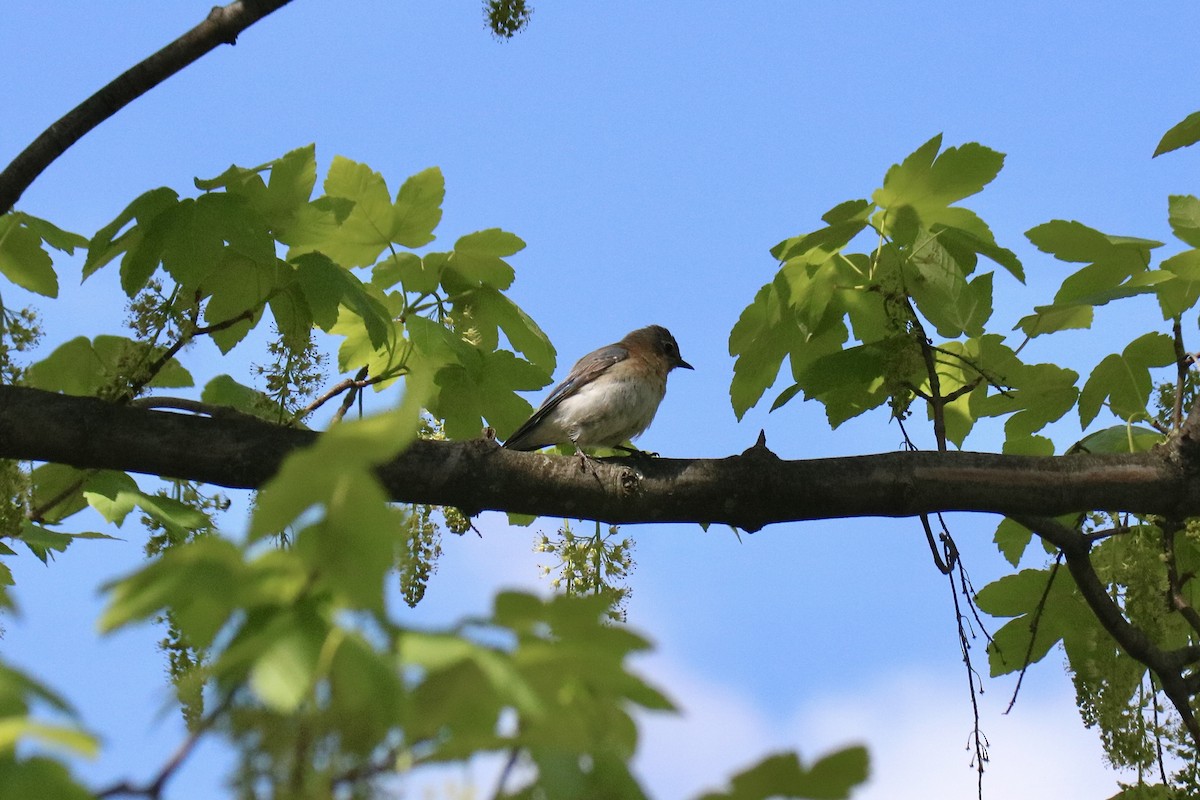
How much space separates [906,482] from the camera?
390cm

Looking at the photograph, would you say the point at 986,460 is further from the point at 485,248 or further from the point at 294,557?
the point at 294,557

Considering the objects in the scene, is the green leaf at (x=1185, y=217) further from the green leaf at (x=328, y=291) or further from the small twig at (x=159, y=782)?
the small twig at (x=159, y=782)

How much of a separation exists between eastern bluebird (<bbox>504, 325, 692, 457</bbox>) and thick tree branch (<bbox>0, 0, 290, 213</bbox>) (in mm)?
3005

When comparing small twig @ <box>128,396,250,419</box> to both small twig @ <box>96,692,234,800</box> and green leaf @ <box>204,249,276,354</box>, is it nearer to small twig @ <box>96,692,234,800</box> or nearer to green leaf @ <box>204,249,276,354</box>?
green leaf @ <box>204,249,276,354</box>

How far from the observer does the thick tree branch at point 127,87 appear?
3.71 m

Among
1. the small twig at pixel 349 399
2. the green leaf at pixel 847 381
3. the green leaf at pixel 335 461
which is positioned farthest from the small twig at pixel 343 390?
the green leaf at pixel 335 461

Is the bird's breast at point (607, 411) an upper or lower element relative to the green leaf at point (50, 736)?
upper

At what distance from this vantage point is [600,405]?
695 cm

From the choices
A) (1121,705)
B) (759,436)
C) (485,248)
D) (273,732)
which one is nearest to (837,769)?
(273,732)

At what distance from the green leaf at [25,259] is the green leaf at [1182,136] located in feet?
12.7

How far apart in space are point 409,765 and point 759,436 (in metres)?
2.78

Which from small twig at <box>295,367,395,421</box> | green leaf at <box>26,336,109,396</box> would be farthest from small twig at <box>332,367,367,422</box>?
green leaf at <box>26,336,109,396</box>

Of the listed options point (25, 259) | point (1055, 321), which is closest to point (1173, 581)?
point (1055, 321)

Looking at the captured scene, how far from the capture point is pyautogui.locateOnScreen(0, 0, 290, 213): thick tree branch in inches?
146
